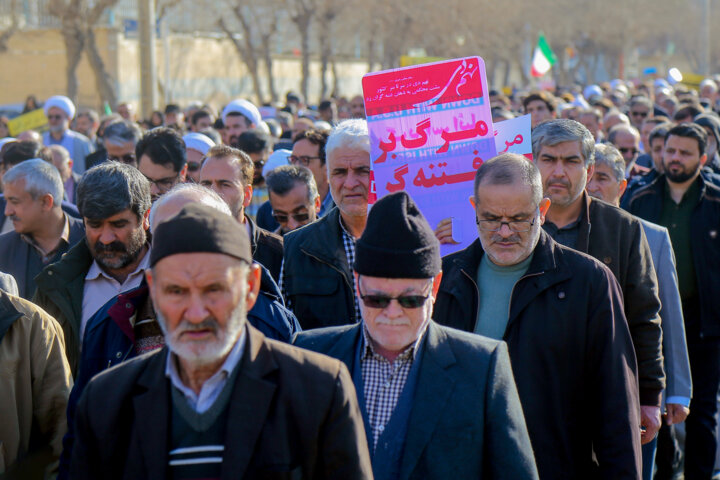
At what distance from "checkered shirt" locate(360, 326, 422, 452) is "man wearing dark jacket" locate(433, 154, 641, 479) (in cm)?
83

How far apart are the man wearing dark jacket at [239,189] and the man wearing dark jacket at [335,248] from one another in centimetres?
28

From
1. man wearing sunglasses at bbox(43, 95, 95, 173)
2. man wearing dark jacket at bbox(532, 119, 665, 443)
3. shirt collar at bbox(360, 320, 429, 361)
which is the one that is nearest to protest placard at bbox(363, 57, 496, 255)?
man wearing dark jacket at bbox(532, 119, 665, 443)

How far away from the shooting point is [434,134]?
16.3 ft

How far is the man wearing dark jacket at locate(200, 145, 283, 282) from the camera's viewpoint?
5199 mm

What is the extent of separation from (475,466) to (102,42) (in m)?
33.3

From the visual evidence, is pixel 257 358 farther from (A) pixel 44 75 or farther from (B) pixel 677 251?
(A) pixel 44 75

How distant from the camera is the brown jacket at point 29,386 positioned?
389 centimetres

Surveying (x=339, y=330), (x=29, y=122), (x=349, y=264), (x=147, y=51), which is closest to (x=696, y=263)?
(x=349, y=264)

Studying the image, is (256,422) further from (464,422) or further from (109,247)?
(109,247)

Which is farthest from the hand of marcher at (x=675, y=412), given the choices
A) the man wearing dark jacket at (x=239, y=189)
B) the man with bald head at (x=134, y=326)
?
the man with bald head at (x=134, y=326)

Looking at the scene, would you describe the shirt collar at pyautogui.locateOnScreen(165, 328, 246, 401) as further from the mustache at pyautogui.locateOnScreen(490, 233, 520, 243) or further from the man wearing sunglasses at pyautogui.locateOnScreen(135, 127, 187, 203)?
the man wearing sunglasses at pyautogui.locateOnScreen(135, 127, 187, 203)

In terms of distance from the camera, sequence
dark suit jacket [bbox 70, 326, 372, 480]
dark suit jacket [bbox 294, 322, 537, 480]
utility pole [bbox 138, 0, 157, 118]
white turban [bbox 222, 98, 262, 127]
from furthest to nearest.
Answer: utility pole [bbox 138, 0, 157, 118], white turban [bbox 222, 98, 262, 127], dark suit jacket [bbox 294, 322, 537, 480], dark suit jacket [bbox 70, 326, 372, 480]

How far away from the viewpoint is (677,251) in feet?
23.1

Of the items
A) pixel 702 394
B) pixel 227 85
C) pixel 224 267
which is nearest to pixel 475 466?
pixel 224 267
